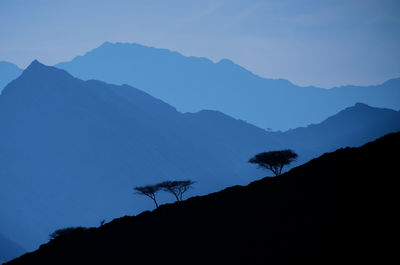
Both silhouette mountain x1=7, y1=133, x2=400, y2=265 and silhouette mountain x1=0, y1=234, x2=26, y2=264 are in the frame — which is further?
silhouette mountain x1=0, y1=234, x2=26, y2=264

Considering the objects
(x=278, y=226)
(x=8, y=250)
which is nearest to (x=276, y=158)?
(x=278, y=226)

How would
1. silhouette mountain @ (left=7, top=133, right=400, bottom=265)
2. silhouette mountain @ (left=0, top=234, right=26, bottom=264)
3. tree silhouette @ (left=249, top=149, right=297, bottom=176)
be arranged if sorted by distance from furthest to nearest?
silhouette mountain @ (left=0, top=234, right=26, bottom=264) → tree silhouette @ (left=249, top=149, right=297, bottom=176) → silhouette mountain @ (left=7, top=133, right=400, bottom=265)

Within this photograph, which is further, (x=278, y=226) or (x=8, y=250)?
(x=8, y=250)

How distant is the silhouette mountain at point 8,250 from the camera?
481 feet

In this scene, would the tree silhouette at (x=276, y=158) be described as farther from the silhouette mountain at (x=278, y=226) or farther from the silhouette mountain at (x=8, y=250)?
the silhouette mountain at (x=8, y=250)

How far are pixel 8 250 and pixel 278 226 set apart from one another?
18345 cm

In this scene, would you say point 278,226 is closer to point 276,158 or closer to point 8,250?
point 276,158

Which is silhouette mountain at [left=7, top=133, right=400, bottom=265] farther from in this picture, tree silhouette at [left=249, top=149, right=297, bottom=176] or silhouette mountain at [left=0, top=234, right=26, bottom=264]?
silhouette mountain at [left=0, top=234, right=26, bottom=264]

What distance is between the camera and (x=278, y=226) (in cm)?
2012

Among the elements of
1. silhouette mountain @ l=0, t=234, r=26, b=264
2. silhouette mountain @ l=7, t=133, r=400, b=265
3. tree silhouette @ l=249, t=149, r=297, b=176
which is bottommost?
silhouette mountain @ l=7, t=133, r=400, b=265

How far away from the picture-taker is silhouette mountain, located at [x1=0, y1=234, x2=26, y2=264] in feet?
481

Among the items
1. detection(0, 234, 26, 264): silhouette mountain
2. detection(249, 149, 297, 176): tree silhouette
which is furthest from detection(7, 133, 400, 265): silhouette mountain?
detection(0, 234, 26, 264): silhouette mountain

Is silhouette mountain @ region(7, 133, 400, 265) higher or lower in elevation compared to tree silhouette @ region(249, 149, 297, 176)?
lower

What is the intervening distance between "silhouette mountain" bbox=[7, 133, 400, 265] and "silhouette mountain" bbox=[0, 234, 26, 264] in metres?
147
